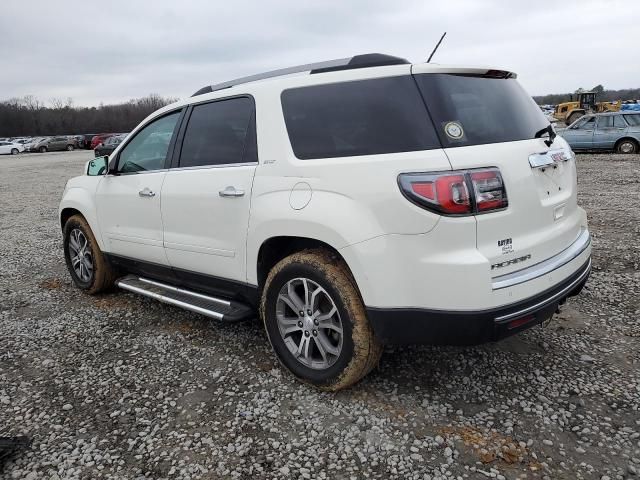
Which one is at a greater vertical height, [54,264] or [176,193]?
[176,193]

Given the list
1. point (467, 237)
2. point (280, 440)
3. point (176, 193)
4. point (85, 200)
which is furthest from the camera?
point (85, 200)

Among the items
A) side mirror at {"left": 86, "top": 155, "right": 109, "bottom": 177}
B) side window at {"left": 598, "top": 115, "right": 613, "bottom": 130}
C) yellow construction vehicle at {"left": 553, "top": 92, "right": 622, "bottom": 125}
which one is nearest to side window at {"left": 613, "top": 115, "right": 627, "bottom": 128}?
side window at {"left": 598, "top": 115, "right": 613, "bottom": 130}

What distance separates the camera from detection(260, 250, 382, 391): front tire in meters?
2.88

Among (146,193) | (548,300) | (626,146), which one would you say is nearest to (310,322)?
(548,300)

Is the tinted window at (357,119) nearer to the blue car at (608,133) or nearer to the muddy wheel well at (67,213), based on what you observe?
the muddy wheel well at (67,213)

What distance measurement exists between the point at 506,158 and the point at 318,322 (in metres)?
1.43

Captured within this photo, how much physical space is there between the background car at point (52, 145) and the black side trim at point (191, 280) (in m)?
45.9

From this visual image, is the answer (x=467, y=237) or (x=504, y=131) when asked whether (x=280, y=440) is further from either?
(x=504, y=131)

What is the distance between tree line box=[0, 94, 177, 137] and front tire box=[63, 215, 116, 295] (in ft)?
255

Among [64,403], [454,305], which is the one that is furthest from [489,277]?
[64,403]

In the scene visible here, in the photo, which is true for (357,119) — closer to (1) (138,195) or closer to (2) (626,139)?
(1) (138,195)

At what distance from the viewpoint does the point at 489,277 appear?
2.53 m

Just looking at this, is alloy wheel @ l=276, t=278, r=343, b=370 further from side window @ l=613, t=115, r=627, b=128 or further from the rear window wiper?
side window @ l=613, t=115, r=627, b=128

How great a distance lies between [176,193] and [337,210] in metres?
1.56
